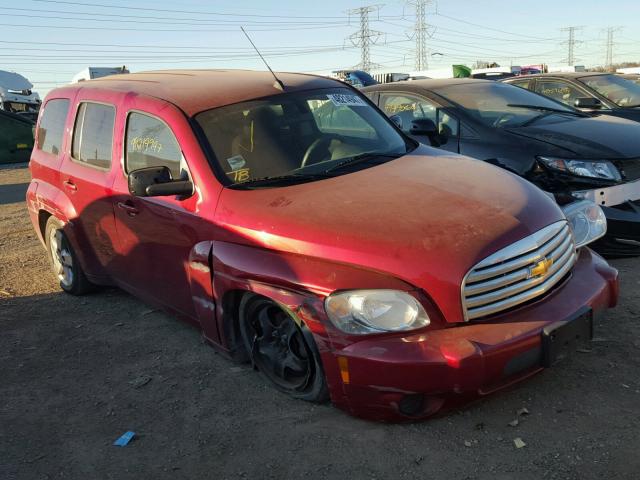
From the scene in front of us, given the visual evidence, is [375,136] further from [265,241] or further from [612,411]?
[612,411]

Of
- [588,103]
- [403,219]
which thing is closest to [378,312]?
[403,219]

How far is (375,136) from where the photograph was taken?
4.29 meters

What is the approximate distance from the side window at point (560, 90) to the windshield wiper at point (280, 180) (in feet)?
21.0

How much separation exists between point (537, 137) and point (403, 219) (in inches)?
121

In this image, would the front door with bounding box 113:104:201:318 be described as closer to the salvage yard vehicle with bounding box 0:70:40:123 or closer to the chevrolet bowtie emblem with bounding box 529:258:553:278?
the chevrolet bowtie emblem with bounding box 529:258:553:278

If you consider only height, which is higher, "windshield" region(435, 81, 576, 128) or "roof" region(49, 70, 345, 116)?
"roof" region(49, 70, 345, 116)

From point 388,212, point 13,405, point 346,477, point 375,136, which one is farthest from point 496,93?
point 13,405

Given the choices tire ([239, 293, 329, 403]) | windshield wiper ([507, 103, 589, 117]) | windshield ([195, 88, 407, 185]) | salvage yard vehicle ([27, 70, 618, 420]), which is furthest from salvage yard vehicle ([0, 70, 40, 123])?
tire ([239, 293, 329, 403])

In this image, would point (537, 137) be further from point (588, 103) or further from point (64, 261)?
point (64, 261)

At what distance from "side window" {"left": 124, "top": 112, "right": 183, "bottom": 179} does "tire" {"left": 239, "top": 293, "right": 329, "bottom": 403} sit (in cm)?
102

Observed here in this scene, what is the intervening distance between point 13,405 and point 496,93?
17.6 ft

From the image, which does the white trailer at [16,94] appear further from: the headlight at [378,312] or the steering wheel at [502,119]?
the headlight at [378,312]

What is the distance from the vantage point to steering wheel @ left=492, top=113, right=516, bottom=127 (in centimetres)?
586

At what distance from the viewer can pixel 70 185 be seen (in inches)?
190
